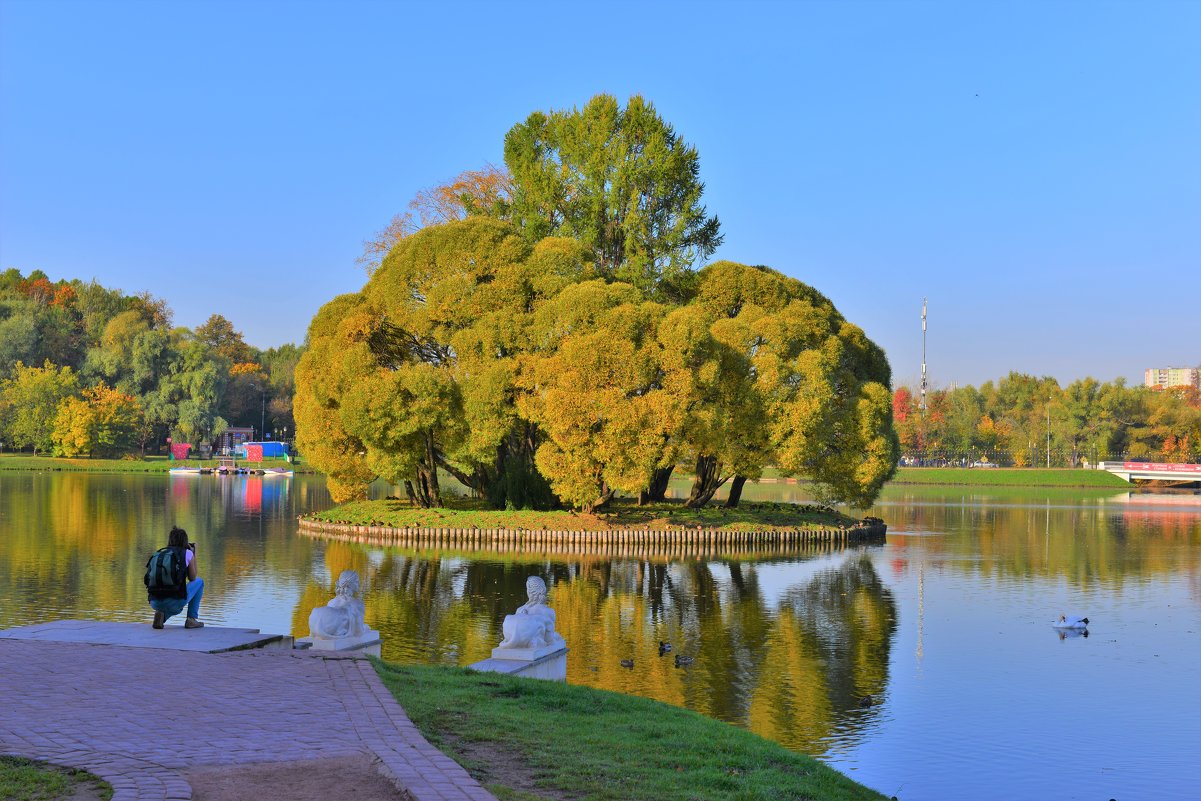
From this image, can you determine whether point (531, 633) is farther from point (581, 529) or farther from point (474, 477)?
point (474, 477)

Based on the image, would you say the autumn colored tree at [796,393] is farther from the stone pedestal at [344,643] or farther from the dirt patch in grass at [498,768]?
the dirt patch in grass at [498,768]

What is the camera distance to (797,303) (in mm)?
46281

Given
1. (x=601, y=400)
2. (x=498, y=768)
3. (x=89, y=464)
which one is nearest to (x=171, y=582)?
(x=498, y=768)

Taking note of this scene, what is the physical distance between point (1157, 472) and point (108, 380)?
308 feet

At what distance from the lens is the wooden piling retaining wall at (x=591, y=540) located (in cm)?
3819

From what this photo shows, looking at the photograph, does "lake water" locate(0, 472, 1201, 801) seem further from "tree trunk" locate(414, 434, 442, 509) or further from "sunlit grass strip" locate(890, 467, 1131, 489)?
"sunlit grass strip" locate(890, 467, 1131, 489)

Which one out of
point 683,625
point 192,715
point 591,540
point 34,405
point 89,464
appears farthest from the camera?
point 34,405

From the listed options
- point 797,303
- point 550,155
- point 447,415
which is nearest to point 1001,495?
point 797,303

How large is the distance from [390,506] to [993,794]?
35.9 m

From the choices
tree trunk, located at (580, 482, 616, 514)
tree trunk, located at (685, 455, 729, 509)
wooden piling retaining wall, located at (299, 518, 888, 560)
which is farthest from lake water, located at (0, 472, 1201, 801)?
tree trunk, located at (685, 455, 729, 509)

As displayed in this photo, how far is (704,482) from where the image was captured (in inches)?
1866

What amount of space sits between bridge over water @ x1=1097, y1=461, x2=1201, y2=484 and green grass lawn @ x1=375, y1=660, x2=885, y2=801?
313ft

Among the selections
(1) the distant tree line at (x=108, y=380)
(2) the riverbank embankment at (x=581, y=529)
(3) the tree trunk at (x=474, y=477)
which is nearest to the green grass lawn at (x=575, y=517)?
(2) the riverbank embankment at (x=581, y=529)

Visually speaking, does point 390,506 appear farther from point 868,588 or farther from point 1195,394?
point 1195,394
